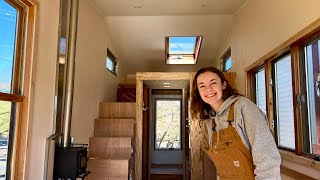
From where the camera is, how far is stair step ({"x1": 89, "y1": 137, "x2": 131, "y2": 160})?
3863mm

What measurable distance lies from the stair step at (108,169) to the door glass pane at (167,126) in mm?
4192

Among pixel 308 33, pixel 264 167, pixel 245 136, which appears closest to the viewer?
pixel 264 167

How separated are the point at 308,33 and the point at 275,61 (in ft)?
2.85

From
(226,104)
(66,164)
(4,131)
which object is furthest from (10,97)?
(226,104)

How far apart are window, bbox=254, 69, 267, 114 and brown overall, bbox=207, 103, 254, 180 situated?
2.16m

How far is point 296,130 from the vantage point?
2.36m

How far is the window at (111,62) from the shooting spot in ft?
16.9

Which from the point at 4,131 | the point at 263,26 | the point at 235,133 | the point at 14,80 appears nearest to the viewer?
the point at 235,133

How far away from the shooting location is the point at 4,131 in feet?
6.54

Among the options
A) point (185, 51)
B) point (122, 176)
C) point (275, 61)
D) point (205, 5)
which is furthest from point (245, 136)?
point (185, 51)

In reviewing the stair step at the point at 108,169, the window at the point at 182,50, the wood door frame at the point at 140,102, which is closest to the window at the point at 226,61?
the window at the point at 182,50

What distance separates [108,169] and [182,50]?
3.66m

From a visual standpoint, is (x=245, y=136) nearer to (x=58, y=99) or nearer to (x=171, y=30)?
(x=58, y=99)

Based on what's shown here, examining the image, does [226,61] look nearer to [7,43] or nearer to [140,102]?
[140,102]
